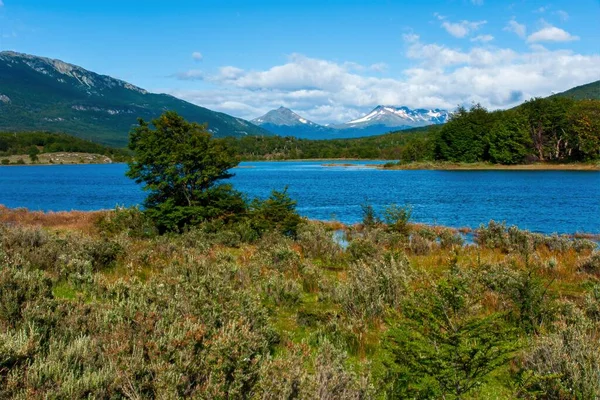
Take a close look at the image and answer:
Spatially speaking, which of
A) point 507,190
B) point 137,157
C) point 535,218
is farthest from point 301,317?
point 507,190

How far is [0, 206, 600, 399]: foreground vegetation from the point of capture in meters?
4.34

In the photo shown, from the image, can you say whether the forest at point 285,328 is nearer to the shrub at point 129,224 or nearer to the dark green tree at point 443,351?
the dark green tree at point 443,351

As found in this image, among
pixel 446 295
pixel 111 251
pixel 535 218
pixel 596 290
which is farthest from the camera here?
pixel 535 218

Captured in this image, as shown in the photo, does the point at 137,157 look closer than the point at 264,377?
No

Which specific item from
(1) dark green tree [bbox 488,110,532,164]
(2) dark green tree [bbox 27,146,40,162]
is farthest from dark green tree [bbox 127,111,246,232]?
(2) dark green tree [bbox 27,146,40,162]

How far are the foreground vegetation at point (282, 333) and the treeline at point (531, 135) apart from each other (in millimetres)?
98906

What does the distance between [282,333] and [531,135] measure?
4541 inches

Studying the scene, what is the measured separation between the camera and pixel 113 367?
4.61m

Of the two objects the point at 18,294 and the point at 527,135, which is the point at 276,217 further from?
the point at 527,135

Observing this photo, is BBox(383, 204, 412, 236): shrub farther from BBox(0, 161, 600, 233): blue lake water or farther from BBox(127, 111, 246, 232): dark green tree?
BBox(127, 111, 246, 232): dark green tree

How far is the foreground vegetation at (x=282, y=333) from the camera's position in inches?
171

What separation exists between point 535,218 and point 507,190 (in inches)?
992

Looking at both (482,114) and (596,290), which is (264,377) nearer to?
(596,290)

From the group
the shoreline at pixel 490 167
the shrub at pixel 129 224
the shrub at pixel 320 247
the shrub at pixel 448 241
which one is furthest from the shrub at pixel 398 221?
the shoreline at pixel 490 167
